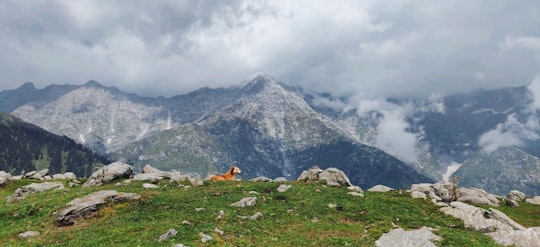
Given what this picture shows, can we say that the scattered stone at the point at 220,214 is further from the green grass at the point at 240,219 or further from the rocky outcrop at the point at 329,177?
the rocky outcrop at the point at 329,177

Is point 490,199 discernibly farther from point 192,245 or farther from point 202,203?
point 192,245

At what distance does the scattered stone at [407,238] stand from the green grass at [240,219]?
98 centimetres

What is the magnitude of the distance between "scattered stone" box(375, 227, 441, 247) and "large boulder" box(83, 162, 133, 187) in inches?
1972

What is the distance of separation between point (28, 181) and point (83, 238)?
5547 cm

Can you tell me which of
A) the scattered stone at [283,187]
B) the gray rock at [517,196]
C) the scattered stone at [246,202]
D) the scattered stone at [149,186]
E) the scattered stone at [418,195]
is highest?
the scattered stone at [149,186]

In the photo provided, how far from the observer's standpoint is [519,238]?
37656 mm

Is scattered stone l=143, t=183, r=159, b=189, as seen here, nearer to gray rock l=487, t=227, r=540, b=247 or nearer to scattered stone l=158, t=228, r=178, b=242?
scattered stone l=158, t=228, r=178, b=242

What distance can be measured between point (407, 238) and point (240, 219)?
55.9ft

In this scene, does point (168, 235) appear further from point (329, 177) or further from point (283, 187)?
point (329, 177)

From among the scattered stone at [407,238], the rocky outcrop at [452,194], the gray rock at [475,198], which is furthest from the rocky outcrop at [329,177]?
the scattered stone at [407,238]

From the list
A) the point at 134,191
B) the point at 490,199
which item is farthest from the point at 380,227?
the point at 490,199

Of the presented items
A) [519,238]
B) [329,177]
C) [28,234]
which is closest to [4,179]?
[28,234]

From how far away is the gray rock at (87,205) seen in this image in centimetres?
4597

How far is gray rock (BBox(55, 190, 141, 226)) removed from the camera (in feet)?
151
